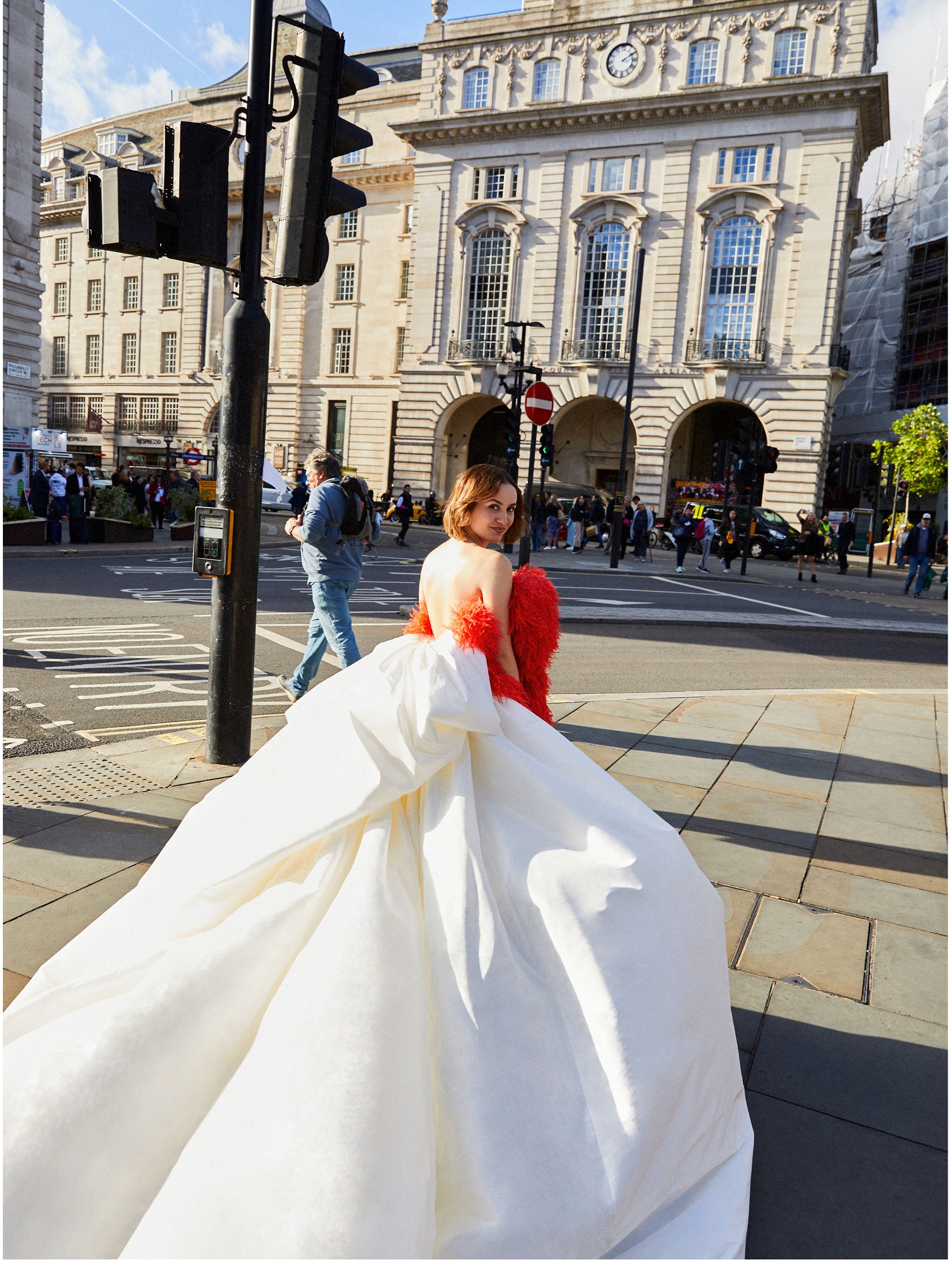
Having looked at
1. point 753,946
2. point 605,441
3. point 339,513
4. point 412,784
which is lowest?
point 753,946

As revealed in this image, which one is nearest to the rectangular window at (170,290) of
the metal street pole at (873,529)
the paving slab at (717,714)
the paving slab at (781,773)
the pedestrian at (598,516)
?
the pedestrian at (598,516)

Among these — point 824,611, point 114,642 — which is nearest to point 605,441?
point 824,611

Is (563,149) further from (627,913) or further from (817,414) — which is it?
(627,913)

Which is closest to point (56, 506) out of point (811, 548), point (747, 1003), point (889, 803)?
point (811, 548)

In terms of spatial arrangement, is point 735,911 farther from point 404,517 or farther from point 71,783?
point 404,517

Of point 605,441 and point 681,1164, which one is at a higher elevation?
point 605,441

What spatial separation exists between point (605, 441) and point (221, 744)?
39.6 meters

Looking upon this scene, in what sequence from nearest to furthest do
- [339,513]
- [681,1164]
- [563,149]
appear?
[681,1164], [339,513], [563,149]

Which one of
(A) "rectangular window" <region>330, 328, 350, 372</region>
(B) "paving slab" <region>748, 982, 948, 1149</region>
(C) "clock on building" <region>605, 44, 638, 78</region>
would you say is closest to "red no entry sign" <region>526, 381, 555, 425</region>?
(B) "paving slab" <region>748, 982, 948, 1149</region>

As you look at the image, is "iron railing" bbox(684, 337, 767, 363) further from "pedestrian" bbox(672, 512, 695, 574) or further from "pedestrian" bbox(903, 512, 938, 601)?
"pedestrian" bbox(903, 512, 938, 601)

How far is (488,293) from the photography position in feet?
132

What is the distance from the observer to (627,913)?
2.25 metres

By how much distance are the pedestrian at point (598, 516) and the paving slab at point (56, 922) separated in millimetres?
27572

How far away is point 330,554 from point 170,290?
170 feet
